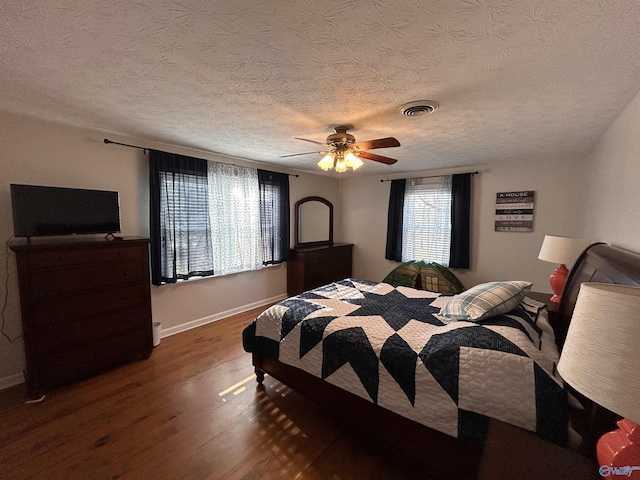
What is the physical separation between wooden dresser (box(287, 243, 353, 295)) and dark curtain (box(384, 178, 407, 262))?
92 cm

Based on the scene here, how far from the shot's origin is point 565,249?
2279 millimetres

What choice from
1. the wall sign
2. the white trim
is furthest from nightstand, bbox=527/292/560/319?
the white trim

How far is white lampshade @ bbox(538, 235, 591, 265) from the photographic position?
2.25 metres

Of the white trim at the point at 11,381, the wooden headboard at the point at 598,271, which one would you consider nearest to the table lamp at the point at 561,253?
the wooden headboard at the point at 598,271

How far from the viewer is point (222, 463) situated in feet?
5.25

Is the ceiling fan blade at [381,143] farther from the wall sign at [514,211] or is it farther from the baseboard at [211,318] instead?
the baseboard at [211,318]

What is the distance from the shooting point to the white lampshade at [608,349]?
55 centimetres

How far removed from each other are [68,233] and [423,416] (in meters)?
3.07

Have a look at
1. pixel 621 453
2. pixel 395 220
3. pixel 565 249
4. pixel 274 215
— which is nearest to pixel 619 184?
pixel 565 249

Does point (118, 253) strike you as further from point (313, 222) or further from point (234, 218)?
point (313, 222)

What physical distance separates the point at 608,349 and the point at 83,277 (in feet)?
10.4

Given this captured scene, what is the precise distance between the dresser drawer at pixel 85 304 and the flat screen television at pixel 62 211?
56 cm

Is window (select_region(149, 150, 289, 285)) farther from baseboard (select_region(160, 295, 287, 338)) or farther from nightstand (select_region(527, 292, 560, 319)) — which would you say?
nightstand (select_region(527, 292, 560, 319))

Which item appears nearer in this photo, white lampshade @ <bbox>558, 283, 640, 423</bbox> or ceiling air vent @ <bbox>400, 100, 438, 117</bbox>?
white lampshade @ <bbox>558, 283, 640, 423</bbox>
